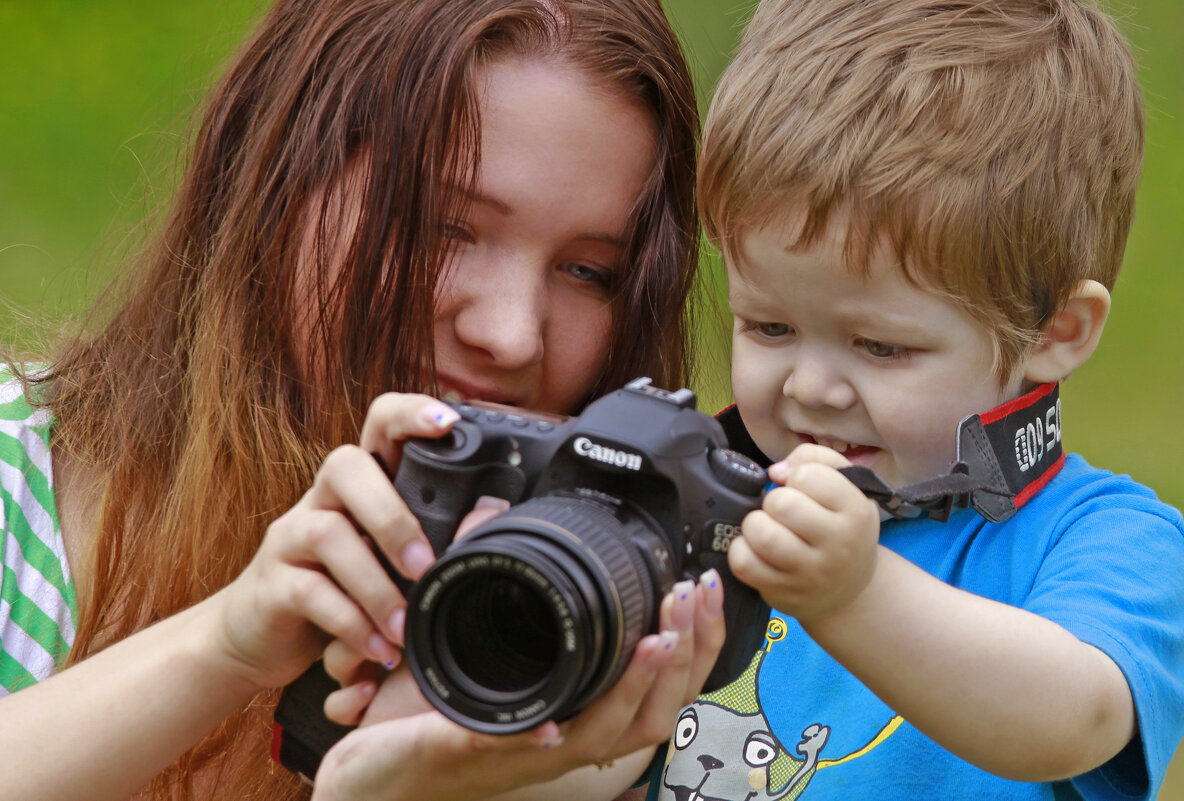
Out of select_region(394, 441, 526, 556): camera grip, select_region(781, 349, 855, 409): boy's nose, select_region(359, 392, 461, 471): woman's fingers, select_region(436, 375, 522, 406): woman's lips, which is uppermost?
select_region(359, 392, 461, 471): woman's fingers

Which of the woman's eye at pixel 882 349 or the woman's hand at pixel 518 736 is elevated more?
the woman's eye at pixel 882 349

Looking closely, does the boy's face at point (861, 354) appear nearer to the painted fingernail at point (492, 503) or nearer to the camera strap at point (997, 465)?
the camera strap at point (997, 465)

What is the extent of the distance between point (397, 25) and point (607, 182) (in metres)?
0.31

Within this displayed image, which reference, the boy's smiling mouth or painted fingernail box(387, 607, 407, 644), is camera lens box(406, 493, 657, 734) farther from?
the boy's smiling mouth

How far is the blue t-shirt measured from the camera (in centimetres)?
121

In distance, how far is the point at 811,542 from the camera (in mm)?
1061

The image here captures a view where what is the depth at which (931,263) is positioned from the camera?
Answer: 52.8 inches

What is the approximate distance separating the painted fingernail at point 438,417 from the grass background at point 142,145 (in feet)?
7.07

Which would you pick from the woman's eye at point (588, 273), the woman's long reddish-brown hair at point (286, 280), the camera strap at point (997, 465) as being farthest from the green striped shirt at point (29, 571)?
the camera strap at point (997, 465)

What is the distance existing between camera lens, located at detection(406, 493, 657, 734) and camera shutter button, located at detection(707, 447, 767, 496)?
0.13 meters

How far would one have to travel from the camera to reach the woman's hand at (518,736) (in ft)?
3.40

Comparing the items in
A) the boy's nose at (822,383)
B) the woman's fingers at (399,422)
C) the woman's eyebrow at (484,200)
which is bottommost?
the boy's nose at (822,383)

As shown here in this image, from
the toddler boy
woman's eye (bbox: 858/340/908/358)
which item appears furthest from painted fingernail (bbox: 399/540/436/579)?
woman's eye (bbox: 858/340/908/358)

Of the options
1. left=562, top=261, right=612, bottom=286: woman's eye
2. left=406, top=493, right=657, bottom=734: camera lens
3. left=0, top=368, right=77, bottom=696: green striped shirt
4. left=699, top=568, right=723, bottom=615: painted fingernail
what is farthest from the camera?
left=562, top=261, right=612, bottom=286: woman's eye
